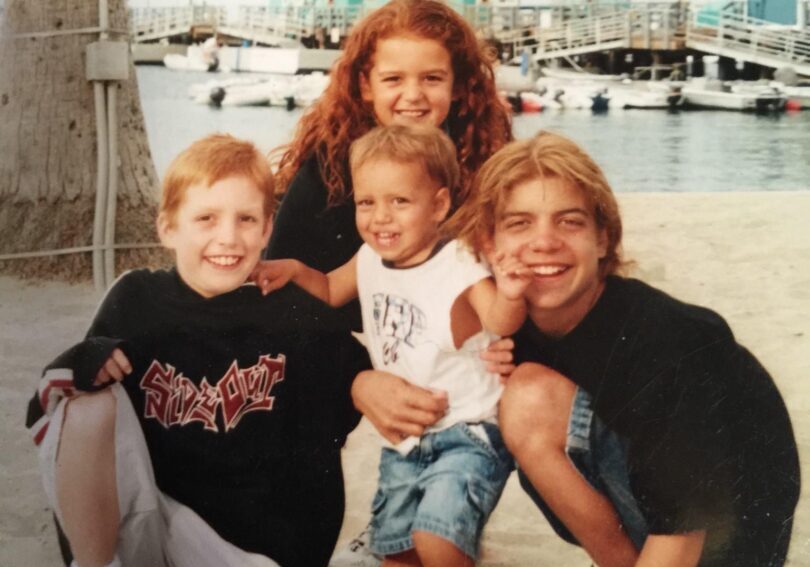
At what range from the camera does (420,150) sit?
2.37 meters

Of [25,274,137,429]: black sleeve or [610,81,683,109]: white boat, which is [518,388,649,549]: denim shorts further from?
[25,274,137,429]: black sleeve

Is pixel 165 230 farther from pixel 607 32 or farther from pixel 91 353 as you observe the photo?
pixel 607 32

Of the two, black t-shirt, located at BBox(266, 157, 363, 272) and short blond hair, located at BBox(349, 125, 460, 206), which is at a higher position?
short blond hair, located at BBox(349, 125, 460, 206)

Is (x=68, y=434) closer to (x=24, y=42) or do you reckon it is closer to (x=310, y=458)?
(x=310, y=458)

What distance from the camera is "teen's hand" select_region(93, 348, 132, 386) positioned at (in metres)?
2.59

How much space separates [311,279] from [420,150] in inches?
16.8

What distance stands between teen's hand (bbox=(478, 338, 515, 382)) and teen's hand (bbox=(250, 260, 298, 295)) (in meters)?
0.51

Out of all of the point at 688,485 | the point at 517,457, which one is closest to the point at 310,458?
the point at 517,457

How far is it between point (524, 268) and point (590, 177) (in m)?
0.25

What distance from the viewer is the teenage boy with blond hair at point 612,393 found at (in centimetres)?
236

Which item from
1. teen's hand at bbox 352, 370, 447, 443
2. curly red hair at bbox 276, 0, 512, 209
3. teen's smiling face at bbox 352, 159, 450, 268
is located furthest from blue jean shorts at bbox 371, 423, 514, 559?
curly red hair at bbox 276, 0, 512, 209

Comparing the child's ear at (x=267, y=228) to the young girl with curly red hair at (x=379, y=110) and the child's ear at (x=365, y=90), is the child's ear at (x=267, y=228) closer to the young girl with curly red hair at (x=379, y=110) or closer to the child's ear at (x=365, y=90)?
the young girl with curly red hair at (x=379, y=110)

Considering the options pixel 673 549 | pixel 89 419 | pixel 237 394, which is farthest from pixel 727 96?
pixel 89 419

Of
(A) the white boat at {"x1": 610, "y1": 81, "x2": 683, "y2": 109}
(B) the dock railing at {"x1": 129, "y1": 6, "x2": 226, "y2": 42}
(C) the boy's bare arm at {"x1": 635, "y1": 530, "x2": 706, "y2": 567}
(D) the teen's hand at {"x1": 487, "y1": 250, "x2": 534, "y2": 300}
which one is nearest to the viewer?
(D) the teen's hand at {"x1": 487, "y1": 250, "x2": 534, "y2": 300}
